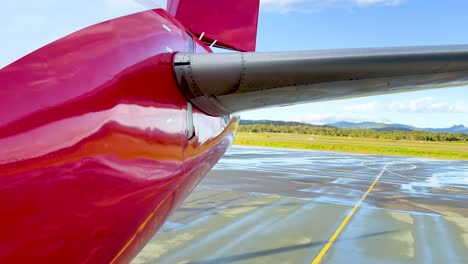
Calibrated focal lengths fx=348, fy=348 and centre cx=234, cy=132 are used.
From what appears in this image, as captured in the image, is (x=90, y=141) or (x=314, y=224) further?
(x=314, y=224)

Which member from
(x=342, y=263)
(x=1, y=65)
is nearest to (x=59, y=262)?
(x=1, y=65)

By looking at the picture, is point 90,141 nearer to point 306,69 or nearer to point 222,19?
point 306,69

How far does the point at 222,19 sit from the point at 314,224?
8371mm

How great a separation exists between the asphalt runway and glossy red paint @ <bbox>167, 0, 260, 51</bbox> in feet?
17.2

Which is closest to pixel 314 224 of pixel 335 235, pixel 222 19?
pixel 335 235

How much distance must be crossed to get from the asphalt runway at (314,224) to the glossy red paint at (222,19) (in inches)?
206

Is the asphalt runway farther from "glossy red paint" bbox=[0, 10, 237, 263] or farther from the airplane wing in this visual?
the airplane wing

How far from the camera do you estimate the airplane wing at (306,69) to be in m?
2.73

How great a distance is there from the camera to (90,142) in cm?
199

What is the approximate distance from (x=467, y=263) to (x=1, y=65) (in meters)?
10.4

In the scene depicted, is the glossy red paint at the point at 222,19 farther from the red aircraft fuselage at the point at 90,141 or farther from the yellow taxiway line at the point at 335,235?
the yellow taxiway line at the point at 335,235

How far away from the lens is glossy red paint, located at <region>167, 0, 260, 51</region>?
5430mm

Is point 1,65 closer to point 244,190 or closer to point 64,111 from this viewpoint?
point 64,111

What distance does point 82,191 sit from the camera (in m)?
1.97
